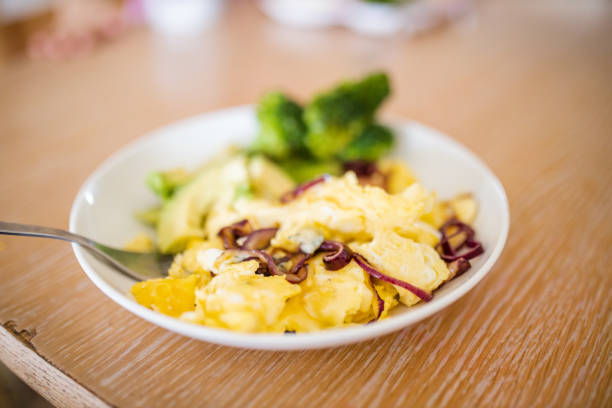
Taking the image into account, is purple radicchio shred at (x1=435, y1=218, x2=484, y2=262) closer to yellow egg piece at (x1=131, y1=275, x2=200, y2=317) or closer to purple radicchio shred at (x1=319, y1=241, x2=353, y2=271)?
purple radicchio shred at (x1=319, y1=241, x2=353, y2=271)

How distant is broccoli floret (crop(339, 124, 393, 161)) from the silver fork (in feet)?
2.37

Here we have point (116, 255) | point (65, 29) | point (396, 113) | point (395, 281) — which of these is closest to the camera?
point (395, 281)

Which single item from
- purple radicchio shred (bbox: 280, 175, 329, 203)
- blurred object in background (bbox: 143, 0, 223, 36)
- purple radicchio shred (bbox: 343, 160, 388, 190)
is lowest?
purple radicchio shred (bbox: 343, 160, 388, 190)

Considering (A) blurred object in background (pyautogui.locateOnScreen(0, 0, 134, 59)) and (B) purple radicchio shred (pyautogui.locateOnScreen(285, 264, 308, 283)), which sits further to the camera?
(A) blurred object in background (pyautogui.locateOnScreen(0, 0, 134, 59))

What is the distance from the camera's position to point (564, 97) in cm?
204

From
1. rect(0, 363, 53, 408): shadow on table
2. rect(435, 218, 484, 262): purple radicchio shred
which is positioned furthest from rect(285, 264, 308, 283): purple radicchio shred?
rect(0, 363, 53, 408): shadow on table

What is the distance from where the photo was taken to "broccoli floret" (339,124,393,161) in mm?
1527

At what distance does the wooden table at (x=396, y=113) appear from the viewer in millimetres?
877

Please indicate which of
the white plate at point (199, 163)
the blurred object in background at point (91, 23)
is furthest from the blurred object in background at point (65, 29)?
the white plate at point (199, 163)

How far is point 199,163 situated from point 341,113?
53 centimetres

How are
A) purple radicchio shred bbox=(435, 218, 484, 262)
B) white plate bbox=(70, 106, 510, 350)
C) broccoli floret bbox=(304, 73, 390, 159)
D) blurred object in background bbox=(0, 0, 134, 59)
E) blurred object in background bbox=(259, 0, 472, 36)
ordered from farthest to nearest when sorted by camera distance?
blurred object in background bbox=(259, 0, 472, 36) < blurred object in background bbox=(0, 0, 134, 59) < broccoli floret bbox=(304, 73, 390, 159) < purple radicchio shred bbox=(435, 218, 484, 262) < white plate bbox=(70, 106, 510, 350)

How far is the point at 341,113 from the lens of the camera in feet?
5.02

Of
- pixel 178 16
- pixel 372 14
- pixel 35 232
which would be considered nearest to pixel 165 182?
pixel 35 232

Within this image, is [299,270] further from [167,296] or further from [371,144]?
[371,144]
